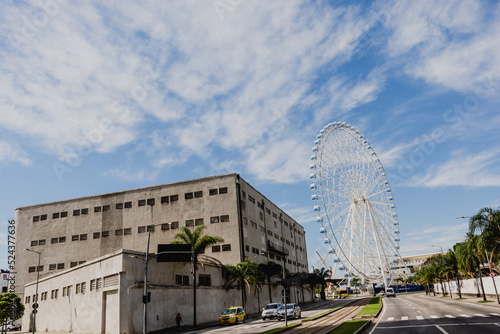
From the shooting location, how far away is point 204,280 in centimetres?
5153

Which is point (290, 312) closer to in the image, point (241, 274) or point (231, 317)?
point (231, 317)

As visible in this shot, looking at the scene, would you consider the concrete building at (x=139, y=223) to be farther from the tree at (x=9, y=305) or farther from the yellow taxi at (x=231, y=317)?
the yellow taxi at (x=231, y=317)

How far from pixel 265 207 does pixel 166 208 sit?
24.0m

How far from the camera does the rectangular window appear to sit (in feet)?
166

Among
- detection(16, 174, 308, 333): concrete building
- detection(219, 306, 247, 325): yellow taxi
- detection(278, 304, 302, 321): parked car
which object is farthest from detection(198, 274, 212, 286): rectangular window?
detection(16, 174, 308, 333): concrete building

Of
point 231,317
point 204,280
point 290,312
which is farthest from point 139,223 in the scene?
point 290,312

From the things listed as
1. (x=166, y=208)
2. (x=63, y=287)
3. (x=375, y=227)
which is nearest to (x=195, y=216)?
(x=166, y=208)

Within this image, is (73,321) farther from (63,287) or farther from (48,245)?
(48,245)

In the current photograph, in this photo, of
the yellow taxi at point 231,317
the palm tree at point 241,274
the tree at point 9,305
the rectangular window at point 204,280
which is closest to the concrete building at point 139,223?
the tree at point 9,305

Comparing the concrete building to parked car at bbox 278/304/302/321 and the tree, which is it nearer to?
the tree

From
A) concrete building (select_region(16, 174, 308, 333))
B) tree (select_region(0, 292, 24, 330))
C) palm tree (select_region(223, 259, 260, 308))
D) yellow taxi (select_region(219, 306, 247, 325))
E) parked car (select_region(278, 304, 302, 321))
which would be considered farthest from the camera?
concrete building (select_region(16, 174, 308, 333))

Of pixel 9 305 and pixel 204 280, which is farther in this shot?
pixel 9 305

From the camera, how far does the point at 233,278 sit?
5762 centimetres

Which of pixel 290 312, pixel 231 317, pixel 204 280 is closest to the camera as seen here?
pixel 231 317
